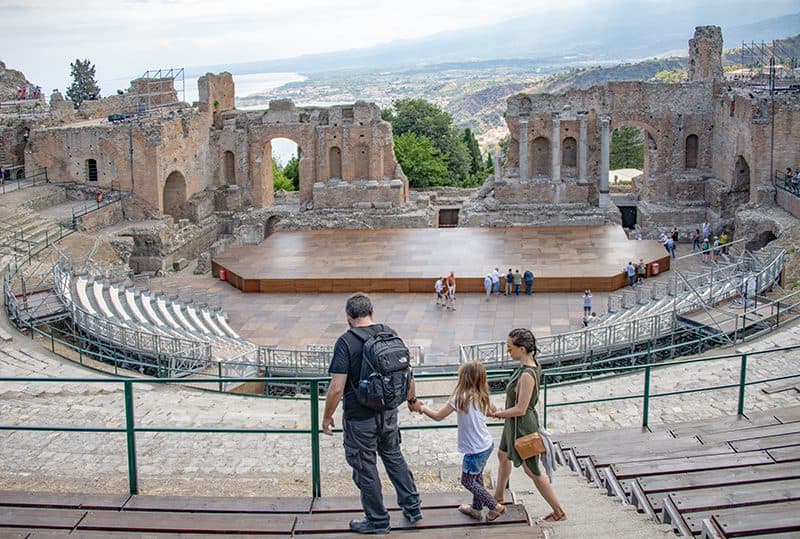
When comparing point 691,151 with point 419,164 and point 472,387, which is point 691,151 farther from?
point 472,387

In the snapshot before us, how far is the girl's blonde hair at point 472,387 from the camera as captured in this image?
777 cm

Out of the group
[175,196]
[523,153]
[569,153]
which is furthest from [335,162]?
[569,153]

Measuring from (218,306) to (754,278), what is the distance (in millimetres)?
13611

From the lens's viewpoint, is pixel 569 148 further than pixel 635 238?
Yes

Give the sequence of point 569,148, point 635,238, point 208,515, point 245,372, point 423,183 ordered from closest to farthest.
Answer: point 208,515 < point 245,372 < point 635,238 < point 569,148 < point 423,183

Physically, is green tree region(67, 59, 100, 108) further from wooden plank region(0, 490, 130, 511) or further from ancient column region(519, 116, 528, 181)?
wooden plank region(0, 490, 130, 511)

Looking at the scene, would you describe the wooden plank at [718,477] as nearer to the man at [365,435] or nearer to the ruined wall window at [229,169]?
the man at [365,435]

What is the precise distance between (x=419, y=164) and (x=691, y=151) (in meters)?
16.1

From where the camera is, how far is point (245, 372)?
2028cm

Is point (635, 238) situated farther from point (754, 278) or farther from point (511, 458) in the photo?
point (511, 458)

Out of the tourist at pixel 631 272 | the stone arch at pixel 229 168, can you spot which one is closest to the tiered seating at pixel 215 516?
the tourist at pixel 631 272

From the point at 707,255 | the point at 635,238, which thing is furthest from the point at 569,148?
the point at 707,255

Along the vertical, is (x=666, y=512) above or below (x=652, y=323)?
above

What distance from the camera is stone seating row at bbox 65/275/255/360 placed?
2142 cm
